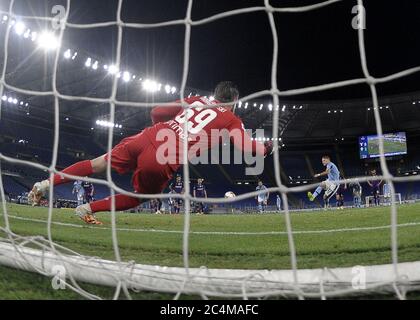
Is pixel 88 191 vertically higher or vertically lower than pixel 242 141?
higher

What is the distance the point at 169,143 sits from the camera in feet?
10.2

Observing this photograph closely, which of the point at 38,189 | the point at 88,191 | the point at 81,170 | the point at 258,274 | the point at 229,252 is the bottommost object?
the point at 258,274

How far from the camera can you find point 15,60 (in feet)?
60.5

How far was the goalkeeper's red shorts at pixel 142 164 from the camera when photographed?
3.16 metres

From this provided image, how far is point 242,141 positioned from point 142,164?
2.80 ft

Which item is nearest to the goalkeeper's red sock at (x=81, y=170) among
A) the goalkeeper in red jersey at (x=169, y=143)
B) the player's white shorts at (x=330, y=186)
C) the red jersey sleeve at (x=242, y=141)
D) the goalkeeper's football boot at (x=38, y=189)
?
the goalkeeper in red jersey at (x=169, y=143)

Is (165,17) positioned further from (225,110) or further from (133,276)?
(133,276)

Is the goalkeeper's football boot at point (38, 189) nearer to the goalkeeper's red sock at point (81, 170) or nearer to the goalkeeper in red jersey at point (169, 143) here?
the goalkeeper in red jersey at point (169, 143)

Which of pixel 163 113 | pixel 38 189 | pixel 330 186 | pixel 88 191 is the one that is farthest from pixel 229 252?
pixel 88 191

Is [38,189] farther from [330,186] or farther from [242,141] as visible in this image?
[330,186]

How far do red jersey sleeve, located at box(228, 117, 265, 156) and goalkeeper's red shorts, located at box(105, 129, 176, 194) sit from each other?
2.01ft

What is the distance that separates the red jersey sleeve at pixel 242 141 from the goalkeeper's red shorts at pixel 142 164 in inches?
24.2
